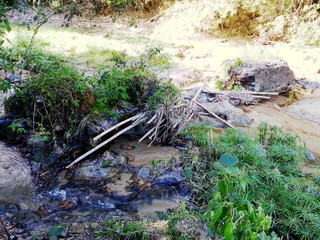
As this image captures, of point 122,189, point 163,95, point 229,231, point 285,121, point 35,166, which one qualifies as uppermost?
point 229,231

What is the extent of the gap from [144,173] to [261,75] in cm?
594

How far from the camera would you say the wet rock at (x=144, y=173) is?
4293mm

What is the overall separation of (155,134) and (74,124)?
1.44 meters

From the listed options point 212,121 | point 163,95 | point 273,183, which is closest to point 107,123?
point 163,95

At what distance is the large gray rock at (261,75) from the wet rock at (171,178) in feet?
17.5

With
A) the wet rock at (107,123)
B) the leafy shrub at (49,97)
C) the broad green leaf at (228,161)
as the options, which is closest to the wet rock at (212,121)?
the wet rock at (107,123)

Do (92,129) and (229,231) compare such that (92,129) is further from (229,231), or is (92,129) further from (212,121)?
(229,231)

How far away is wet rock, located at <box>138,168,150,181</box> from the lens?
4293 mm

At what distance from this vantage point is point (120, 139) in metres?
5.47

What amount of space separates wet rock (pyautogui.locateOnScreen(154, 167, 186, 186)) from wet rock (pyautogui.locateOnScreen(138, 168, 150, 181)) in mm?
173

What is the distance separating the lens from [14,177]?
4.08 meters

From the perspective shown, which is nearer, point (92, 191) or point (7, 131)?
point (92, 191)

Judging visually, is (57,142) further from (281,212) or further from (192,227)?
(281,212)

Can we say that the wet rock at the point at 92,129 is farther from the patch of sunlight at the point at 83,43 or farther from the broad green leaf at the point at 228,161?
the patch of sunlight at the point at 83,43
